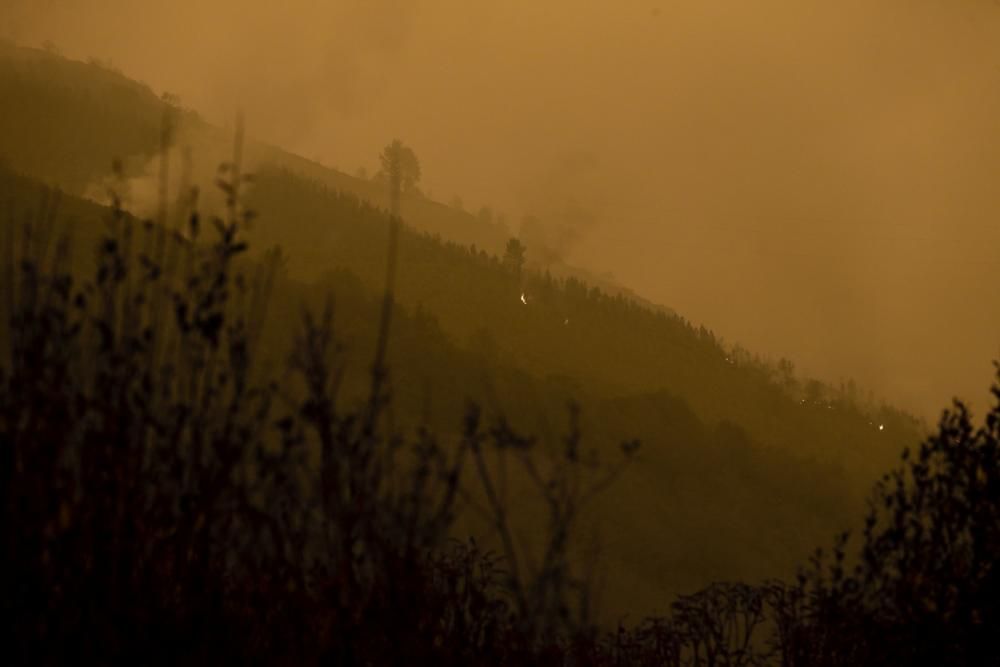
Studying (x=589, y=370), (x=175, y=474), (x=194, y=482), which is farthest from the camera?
(x=589, y=370)

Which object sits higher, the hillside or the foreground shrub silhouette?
the hillside

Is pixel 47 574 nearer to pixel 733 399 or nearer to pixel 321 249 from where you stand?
pixel 321 249

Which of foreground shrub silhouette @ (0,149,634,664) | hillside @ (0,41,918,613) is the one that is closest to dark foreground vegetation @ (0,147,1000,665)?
foreground shrub silhouette @ (0,149,634,664)

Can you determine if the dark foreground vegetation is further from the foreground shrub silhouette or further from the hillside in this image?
the hillside

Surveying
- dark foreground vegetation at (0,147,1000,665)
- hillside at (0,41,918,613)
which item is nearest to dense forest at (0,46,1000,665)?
dark foreground vegetation at (0,147,1000,665)

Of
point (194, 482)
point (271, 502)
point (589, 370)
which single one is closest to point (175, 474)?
point (194, 482)

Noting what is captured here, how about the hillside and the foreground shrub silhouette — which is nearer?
the foreground shrub silhouette

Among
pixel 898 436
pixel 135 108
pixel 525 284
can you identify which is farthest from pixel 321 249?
pixel 898 436

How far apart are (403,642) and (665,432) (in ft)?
91.8

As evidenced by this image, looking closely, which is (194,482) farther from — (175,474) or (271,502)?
(271,502)

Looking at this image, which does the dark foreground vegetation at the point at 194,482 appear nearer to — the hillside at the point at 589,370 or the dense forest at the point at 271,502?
the dense forest at the point at 271,502

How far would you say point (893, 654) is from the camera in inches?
177

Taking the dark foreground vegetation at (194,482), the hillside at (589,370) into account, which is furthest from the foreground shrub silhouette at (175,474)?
the hillside at (589,370)

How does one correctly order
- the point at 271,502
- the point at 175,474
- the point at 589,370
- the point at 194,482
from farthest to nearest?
the point at 589,370
the point at 271,502
the point at 194,482
the point at 175,474
